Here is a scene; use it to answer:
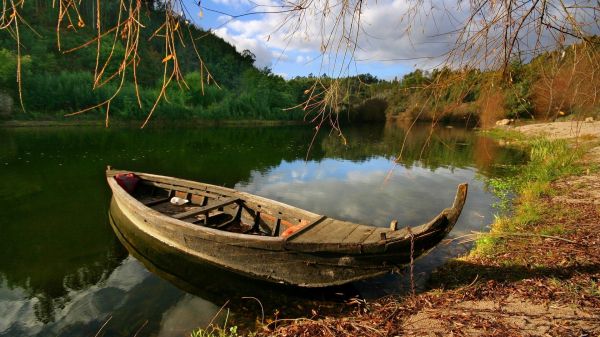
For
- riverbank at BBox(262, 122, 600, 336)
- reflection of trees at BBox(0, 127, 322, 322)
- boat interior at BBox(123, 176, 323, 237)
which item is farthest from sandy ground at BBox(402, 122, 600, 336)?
reflection of trees at BBox(0, 127, 322, 322)

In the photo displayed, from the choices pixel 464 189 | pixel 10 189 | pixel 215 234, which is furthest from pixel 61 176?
pixel 464 189

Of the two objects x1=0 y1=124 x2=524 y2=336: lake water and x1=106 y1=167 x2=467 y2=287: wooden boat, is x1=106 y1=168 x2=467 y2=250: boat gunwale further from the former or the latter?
x1=0 y1=124 x2=524 y2=336: lake water

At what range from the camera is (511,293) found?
432cm

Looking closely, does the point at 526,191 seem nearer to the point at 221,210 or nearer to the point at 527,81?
the point at 527,81

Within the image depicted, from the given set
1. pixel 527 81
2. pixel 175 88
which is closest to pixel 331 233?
pixel 527 81

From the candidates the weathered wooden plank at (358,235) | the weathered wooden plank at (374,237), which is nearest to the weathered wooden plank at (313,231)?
the weathered wooden plank at (358,235)

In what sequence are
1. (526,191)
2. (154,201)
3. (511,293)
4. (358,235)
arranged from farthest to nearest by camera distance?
(526,191) → (154,201) → (358,235) → (511,293)

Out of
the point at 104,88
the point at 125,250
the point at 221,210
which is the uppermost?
the point at 104,88

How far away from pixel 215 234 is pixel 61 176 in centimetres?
1132

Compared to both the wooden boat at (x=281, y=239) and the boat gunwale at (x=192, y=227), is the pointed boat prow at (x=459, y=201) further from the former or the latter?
the boat gunwale at (x=192, y=227)

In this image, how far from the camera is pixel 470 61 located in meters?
2.68

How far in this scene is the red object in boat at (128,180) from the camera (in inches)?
375

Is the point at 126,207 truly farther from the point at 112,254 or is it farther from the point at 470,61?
the point at 470,61

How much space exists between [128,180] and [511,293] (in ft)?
30.0
